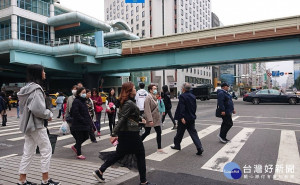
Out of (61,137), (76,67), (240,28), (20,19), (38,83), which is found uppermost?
(20,19)

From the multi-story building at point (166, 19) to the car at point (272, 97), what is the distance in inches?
1231

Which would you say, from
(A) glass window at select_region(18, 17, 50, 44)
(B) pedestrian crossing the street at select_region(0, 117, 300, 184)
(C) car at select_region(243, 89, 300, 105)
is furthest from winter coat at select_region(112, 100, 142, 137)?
(A) glass window at select_region(18, 17, 50, 44)

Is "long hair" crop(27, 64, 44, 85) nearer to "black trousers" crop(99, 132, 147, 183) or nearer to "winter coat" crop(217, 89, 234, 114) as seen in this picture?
"black trousers" crop(99, 132, 147, 183)

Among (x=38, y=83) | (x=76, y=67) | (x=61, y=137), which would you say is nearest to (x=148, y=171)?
(x=38, y=83)

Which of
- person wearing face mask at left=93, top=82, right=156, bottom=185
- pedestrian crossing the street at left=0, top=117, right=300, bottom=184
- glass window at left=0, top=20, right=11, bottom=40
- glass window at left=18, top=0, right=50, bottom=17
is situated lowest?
pedestrian crossing the street at left=0, top=117, right=300, bottom=184

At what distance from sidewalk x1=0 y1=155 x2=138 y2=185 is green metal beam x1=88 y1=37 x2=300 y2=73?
22.3 metres

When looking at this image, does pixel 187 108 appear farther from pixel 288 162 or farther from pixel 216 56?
pixel 216 56

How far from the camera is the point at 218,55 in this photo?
24.9m

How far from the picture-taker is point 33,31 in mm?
26812

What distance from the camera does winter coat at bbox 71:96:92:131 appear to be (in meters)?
5.45

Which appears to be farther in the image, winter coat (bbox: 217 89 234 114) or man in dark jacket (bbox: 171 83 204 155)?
winter coat (bbox: 217 89 234 114)

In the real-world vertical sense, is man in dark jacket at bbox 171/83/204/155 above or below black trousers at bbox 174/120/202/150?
above

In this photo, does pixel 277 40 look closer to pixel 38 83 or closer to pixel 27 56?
pixel 38 83

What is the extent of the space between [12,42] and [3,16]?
383 centimetres
